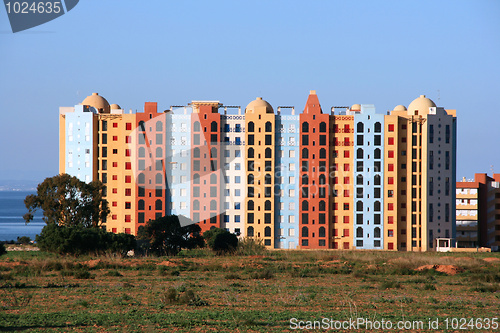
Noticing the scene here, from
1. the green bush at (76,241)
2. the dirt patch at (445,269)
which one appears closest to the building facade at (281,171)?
the green bush at (76,241)

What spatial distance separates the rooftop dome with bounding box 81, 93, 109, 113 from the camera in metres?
116

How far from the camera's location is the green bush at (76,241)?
6322cm

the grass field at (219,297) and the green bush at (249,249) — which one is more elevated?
the grass field at (219,297)

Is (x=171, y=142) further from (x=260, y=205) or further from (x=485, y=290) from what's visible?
(x=485, y=290)

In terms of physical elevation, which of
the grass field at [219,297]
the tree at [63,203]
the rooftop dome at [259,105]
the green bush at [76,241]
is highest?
the rooftop dome at [259,105]

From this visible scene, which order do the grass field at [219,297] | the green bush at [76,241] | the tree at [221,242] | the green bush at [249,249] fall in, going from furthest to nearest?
the tree at [221,242] < the green bush at [249,249] < the green bush at [76,241] < the grass field at [219,297]

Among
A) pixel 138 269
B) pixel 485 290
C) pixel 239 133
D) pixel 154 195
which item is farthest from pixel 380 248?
pixel 485 290

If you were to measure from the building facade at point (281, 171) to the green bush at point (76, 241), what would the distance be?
41006 millimetres

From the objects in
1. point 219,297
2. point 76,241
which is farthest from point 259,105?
point 219,297

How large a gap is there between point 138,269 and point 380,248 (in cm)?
Answer: 6196

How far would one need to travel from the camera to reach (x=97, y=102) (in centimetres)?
11669

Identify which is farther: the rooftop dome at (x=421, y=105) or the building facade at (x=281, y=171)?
the rooftop dome at (x=421, y=105)

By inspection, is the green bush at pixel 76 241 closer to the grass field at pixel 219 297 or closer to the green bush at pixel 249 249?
the grass field at pixel 219 297

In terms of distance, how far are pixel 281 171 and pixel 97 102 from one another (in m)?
31.0
